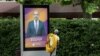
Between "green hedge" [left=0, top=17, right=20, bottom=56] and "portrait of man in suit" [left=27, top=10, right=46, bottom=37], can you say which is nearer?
"portrait of man in suit" [left=27, top=10, right=46, bottom=37]

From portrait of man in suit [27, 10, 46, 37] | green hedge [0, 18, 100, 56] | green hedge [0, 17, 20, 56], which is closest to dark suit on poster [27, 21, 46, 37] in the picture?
portrait of man in suit [27, 10, 46, 37]

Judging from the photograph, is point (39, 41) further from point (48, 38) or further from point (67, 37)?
point (67, 37)

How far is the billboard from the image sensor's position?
45.7ft

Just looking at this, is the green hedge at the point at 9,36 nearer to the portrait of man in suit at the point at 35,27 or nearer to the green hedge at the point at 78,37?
the green hedge at the point at 78,37

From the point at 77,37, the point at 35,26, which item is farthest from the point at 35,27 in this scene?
the point at 77,37

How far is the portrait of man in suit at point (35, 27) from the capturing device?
13930 mm

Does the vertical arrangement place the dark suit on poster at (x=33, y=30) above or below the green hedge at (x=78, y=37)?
above

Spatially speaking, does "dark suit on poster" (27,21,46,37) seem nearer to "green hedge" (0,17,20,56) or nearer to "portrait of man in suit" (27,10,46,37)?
"portrait of man in suit" (27,10,46,37)

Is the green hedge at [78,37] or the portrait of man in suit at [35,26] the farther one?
the green hedge at [78,37]

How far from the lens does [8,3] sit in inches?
1056

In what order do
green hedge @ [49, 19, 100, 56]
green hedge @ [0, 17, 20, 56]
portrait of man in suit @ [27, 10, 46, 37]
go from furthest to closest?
green hedge @ [0, 17, 20, 56], green hedge @ [49, 19, 100, 56], portrait of man in suit @ [27, 10, 46, 37]

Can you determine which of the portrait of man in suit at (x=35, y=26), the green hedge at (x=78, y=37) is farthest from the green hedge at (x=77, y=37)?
the portrait of man in suit at (x=35, y=26)

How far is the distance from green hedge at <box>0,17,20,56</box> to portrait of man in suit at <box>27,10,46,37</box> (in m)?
2.79

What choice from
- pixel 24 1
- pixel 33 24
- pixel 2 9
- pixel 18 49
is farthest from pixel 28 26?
pixel 2 9
